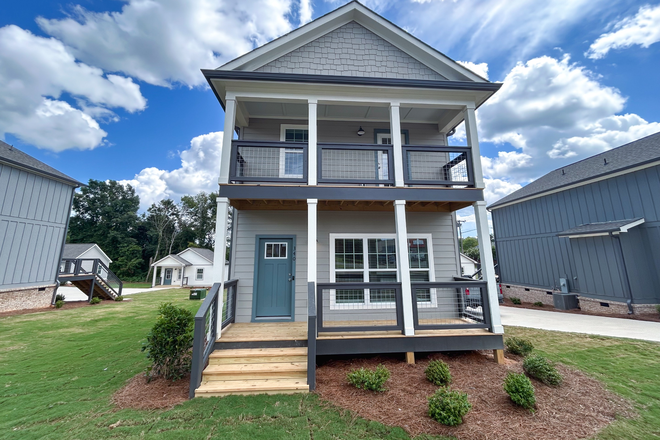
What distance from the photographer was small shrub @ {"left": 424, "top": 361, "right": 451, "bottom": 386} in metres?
3.94

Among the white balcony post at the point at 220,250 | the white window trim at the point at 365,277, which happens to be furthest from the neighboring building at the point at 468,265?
the white balcony post at the point at 220,250

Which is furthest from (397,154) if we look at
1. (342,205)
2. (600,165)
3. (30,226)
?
(30,226)

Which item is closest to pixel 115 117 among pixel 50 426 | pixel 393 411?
pixel 50 426

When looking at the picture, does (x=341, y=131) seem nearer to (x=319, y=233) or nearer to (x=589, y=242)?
(x=319, y=233)

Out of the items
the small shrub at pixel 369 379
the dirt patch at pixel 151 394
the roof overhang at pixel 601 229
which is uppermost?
the roof overhang at pixel 601 229

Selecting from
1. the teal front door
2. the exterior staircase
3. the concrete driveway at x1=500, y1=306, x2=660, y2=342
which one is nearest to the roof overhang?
the concrete driveway at x1=500, y1=306, x2=660, y2=342

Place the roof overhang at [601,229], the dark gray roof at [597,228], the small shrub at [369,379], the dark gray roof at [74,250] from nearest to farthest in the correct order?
1. the small shrub at [369,379]
2. the roof overhang at [601,229]
3. the dark gray roof at [597,228]
4. the dark gray roof at [74,250]

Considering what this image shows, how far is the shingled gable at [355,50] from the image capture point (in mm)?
5975

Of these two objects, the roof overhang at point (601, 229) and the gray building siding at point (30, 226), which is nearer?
the roof overhang at point (601, 229)

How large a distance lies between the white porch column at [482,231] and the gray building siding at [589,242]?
7626 millimetres

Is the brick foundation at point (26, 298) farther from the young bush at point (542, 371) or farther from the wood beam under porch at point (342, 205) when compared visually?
the young bush at point (542, 371)

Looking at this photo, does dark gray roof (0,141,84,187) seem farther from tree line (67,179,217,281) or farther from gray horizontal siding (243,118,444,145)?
tree line (67,179,217,281)

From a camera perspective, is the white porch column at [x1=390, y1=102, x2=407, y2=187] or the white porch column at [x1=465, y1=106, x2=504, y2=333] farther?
the white porch column at [x1=390, y1=102, x2=407, y2=187]

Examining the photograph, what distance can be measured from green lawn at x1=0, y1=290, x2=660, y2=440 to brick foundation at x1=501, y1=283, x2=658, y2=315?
4444mm
